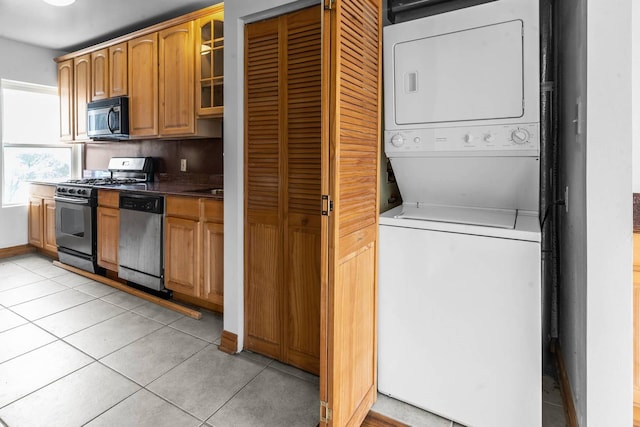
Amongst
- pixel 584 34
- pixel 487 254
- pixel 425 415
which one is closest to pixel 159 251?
pixel 425 415

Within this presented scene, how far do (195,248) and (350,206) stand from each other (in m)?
1.65

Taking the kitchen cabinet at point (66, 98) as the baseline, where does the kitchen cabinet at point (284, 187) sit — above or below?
below

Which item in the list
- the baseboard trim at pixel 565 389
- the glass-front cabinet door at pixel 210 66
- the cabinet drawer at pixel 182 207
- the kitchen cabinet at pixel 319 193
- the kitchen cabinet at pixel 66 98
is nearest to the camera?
the kitchen cabinet at pixel 319 193

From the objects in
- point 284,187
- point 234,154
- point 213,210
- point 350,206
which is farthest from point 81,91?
point 350,206

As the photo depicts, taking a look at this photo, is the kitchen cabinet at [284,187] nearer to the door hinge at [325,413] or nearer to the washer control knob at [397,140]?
the washer control knob at [397,140]

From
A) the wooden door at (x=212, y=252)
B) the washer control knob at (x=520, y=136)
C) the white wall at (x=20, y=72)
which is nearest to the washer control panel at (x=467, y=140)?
the washer control knob at (x=520, y=136)

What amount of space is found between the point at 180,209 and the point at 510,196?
226 centimetres

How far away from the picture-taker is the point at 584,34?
1.28 metres

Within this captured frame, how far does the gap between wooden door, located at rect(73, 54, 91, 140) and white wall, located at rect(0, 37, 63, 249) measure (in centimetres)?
46

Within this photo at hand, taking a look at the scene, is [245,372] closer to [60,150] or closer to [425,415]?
[425,415]

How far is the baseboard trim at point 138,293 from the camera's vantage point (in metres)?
2.73

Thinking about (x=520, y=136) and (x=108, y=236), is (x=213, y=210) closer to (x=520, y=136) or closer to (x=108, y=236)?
(x=108, y=236)

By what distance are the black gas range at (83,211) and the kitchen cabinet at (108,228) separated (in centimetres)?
8

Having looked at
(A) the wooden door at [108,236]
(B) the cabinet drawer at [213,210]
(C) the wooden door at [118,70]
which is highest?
(C) the wooden door at [118,70]
